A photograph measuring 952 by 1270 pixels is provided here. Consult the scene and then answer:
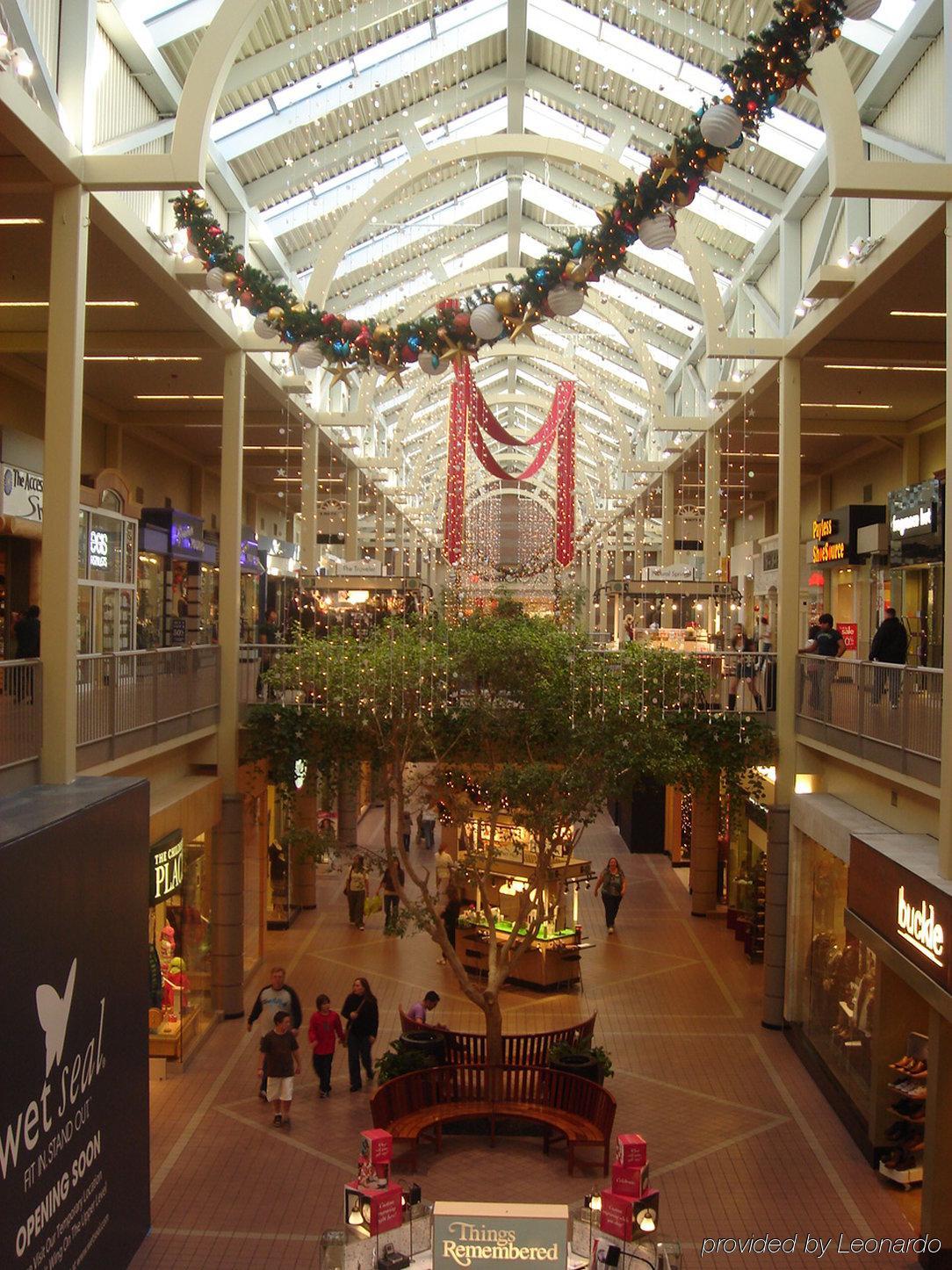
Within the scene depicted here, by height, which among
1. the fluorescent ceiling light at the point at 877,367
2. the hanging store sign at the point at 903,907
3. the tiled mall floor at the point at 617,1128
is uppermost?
the fluorescent ceiling light at the point at 877,367

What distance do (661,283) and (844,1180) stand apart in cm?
1779

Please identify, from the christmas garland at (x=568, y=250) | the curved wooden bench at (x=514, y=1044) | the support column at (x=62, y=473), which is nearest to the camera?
the christmas garland at (x=568, y=250)

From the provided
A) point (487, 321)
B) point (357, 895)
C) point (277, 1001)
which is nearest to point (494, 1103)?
point (277, 1001)

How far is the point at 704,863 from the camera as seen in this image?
2234 cm

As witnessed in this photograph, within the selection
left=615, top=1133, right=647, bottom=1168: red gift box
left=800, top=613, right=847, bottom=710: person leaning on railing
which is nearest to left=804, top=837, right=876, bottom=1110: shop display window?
left=800, top=613, right=847, bottom=710: person leaning on railing

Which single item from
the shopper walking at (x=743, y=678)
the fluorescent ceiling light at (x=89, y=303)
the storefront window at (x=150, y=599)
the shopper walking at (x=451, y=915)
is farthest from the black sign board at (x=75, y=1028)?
the storefront window at (x=150, y=599)

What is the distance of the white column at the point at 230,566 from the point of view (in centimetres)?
1571

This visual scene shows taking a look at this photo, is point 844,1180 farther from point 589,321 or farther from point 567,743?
point 589,321

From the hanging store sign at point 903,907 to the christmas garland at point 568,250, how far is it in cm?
510

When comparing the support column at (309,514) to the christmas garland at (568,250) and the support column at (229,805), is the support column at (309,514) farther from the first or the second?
the christmas garland at (568,250)

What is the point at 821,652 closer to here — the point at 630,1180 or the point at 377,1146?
the point at 630,1180

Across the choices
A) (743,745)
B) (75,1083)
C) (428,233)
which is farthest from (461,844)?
(428,233)

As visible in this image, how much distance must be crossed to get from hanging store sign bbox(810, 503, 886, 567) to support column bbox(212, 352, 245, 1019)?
10.8 metres

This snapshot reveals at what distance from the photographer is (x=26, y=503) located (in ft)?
49.3
